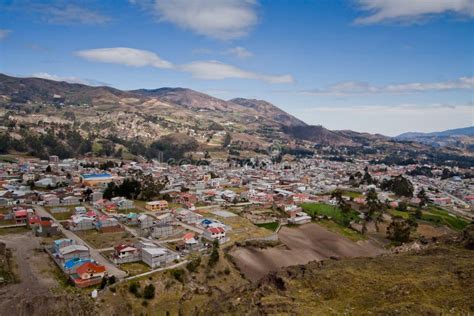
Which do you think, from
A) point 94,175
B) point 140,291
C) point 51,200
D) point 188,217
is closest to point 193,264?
point 140,291

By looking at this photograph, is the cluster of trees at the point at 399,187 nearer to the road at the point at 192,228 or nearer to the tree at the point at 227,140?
the road at the point at 192,228

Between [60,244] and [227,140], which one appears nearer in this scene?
[60,244]

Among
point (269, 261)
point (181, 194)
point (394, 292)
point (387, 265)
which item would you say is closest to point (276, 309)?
point (394, 292)

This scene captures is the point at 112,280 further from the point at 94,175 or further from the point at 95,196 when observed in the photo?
the point at 94,175

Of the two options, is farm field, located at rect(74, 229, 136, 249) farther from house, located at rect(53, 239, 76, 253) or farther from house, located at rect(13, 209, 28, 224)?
house, located at rect(13, 209, 28, 224)

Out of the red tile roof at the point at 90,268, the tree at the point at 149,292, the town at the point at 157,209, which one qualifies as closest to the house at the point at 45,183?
the town at the point at 157,209

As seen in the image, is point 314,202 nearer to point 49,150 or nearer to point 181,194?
point 181,194
